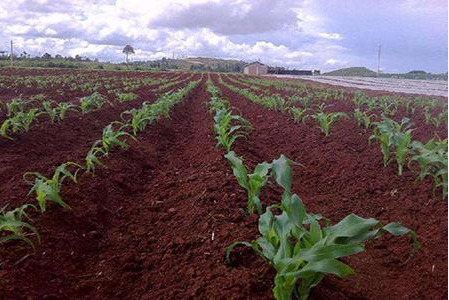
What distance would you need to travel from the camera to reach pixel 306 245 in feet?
6.80

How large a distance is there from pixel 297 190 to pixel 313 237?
2.53 m

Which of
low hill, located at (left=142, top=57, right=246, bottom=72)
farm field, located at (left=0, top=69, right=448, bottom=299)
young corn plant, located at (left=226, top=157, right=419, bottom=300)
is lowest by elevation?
farm field, located at (left=0, top=69, right=448, bottom=299)

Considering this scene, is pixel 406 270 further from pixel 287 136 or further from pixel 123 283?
pixel 287 136

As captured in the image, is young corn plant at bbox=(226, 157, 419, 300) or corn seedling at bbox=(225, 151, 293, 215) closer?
young corn plant at bbox=(226, 157, 419, 300)

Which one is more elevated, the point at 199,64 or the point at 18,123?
the point at 199,64

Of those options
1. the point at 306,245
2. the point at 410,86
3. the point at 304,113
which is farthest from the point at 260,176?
the point at 410,86

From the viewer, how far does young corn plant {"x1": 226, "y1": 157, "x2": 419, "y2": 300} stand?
1.71 m

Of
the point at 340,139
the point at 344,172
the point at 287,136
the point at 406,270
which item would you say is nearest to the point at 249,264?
the point at 406,270

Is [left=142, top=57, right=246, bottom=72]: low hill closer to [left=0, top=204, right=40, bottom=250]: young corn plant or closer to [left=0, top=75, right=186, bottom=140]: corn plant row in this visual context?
[left=0, top=75, right=186, bottom=140]: corn plant row

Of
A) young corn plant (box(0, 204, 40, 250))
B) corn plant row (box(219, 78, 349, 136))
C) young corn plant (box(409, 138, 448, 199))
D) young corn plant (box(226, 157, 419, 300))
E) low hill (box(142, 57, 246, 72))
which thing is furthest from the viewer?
low hill (box(142, 57, 246, 72))

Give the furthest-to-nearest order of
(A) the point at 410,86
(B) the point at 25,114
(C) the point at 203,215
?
(A) the point at 410,86 → (B) the point at 25,114 → (C) the point at 203,215

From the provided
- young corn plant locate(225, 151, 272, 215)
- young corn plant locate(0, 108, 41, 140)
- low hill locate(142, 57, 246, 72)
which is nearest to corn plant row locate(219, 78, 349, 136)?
young corn plant locate(225, 151, 272, 215)

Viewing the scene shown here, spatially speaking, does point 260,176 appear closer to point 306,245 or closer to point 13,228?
point 306,245

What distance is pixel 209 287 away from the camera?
86.8 inches
